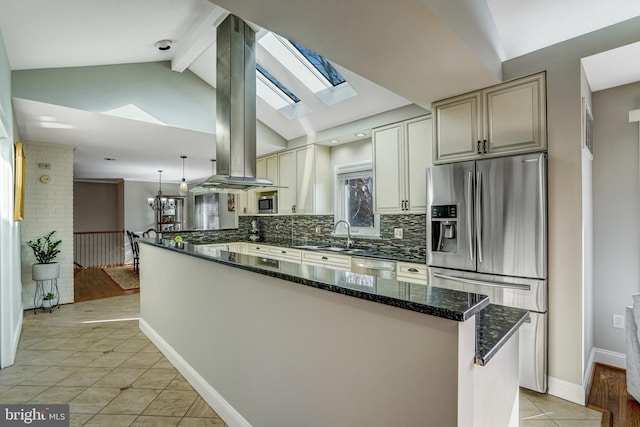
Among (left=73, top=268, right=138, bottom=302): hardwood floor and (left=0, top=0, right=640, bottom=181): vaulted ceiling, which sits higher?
(left=0, top=0, right=640, bottom=181): vaulted ceiling

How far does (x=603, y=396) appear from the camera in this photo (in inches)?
88.0

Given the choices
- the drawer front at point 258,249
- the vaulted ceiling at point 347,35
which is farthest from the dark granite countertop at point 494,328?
the drawer front at point 258,249

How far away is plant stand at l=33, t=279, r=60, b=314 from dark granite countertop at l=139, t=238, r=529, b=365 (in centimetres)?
462

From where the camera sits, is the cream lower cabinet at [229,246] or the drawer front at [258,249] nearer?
the drawer front at [258,249]

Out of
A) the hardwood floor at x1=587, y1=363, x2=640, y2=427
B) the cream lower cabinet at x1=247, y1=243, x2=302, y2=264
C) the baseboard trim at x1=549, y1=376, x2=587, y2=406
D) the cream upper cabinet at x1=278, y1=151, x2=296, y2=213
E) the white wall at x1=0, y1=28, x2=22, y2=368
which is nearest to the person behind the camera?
the hardwood floor at x1=587, y1=363, x2=640, y2=427

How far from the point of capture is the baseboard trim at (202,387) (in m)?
1.87

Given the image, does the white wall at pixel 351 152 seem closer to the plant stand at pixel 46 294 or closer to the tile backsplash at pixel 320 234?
the tile backsplash at pixel 320 234

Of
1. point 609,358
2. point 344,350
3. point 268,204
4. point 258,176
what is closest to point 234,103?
point 344,350

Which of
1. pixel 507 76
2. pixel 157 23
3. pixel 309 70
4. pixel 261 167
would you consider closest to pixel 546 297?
pixel 507 76

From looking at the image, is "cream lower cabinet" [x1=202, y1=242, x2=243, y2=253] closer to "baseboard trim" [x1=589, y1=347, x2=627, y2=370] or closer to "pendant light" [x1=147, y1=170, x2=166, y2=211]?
"baseboard trim" [x1=589, y1=347, x2=627, y2=370]

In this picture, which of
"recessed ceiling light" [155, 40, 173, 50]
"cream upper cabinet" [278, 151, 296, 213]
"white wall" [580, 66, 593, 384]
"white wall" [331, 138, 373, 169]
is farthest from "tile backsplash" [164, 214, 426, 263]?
"recessed ceiling light" [155, 40, 173, 50]

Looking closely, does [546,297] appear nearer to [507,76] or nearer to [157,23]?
[507,76]

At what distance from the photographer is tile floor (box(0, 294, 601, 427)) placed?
199 centimetres

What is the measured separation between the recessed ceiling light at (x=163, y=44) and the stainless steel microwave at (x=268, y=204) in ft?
8.59
